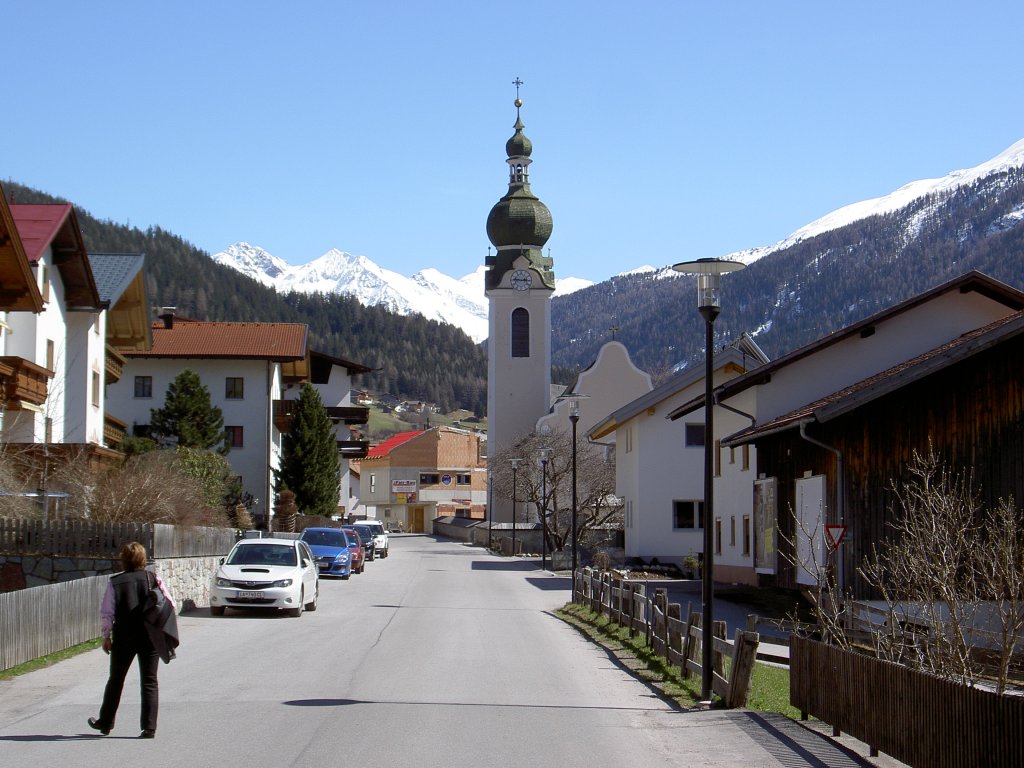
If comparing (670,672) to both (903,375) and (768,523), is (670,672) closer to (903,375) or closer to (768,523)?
(903,375)

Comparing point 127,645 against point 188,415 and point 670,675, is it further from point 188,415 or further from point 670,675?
point 188,415

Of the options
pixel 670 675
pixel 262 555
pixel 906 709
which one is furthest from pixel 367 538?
pixel 906 709

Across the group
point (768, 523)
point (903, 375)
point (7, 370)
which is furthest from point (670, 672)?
point (7, 370)

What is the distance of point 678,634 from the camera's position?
1582 cm

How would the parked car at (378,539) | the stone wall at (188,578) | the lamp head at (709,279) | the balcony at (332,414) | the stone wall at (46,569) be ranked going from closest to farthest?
the lamp head at (709,279)
the stone wall at (46,569)
the stone wall at (188,578)
the parked car at (378,539)
the balcony at (332,414)

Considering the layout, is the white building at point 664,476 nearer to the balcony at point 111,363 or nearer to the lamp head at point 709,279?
the balcony at point 111,363

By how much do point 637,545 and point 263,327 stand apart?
27.2m

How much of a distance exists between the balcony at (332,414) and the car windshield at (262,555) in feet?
127

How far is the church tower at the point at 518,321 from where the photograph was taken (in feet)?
296

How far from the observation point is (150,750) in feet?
32.5

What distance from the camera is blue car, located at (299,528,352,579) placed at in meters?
38.1

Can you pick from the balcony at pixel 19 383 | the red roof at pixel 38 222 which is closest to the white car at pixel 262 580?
the balcony at pixel 19 383

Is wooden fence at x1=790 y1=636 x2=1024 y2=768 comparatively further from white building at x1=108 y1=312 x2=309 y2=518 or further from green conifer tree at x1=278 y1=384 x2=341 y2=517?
white building at x1=108 y1=312 x2=309 y2=518

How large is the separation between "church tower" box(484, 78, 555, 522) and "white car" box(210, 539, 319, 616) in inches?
2495
